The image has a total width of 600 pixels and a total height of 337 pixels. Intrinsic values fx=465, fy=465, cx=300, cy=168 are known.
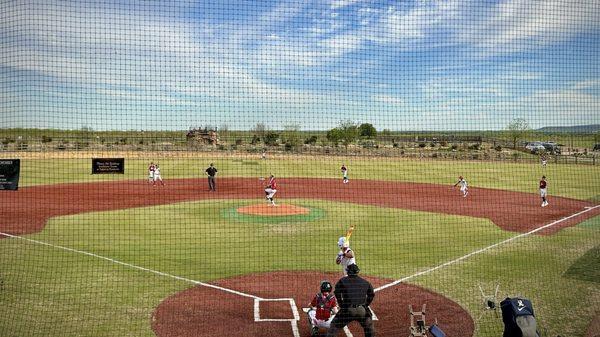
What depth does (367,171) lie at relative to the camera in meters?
43.2

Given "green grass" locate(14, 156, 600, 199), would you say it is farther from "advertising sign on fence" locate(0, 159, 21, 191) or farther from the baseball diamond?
"advertising sign on fence" locate(0, 159, 21, 191)

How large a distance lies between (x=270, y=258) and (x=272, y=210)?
763 cm

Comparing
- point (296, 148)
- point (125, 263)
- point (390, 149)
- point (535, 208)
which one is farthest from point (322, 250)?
point (390, 149)

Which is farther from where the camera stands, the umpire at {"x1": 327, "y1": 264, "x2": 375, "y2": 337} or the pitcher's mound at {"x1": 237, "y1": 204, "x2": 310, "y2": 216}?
the pitcher's mound at {"x1": 237, "y1": 204, "x2": 310, "y2": 216}

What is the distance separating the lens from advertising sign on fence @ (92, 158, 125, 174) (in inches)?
457

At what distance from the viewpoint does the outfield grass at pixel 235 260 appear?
915cm

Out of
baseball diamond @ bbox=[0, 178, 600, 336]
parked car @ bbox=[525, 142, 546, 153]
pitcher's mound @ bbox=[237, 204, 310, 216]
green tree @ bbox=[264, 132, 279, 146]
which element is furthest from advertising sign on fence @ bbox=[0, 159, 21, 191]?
parked car @ bbox=[525, 142, 546, 153]

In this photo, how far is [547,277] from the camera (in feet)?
38.0

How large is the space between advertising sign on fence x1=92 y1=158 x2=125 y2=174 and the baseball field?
254cm

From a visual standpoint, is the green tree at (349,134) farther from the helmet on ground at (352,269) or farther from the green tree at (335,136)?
the helmet on ground at (352,269)

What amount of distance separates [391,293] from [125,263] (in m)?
7.07

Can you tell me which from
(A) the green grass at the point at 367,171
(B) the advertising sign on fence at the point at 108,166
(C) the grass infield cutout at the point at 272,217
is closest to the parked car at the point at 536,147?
(A) the green grass at the point at 367,171

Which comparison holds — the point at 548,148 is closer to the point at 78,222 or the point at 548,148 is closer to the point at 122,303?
the point at 78,222

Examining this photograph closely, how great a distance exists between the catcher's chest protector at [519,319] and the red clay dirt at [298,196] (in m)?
13.8
